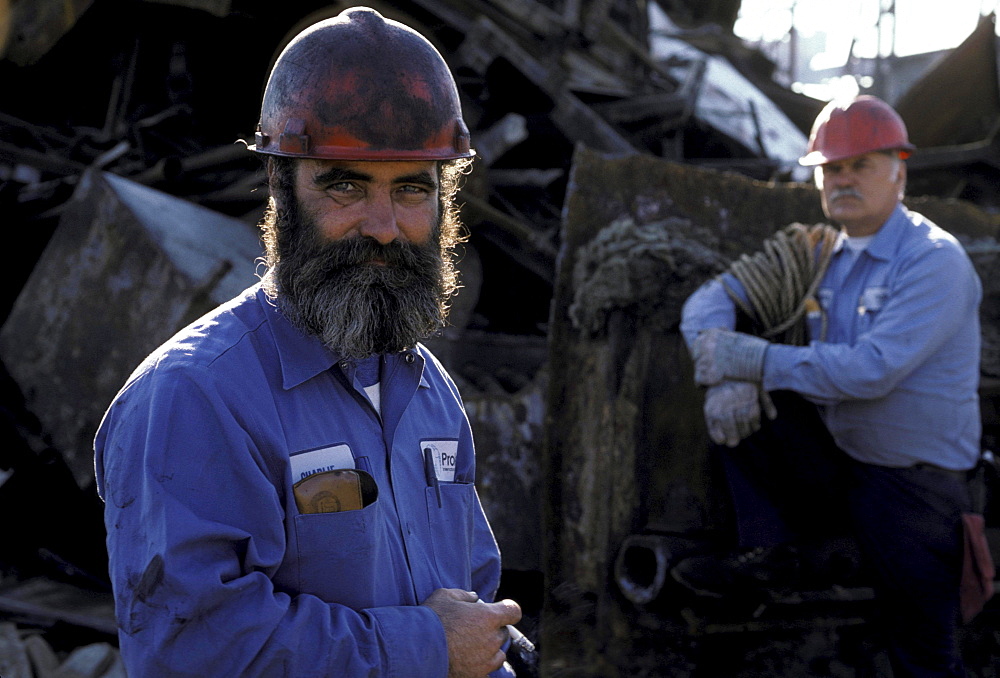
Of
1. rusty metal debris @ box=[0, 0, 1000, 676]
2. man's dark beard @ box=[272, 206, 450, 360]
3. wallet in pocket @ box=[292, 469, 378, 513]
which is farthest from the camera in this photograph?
rusty metal debris @ box=[0, 0, 1000, 676]

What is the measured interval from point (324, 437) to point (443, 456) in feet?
1.11

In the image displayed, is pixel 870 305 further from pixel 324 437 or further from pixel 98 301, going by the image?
pixel 98 301

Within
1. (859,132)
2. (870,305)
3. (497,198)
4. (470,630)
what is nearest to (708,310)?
(870,305)

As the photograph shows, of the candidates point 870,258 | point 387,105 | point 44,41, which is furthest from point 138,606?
point 44,41

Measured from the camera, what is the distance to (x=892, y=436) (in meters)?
3.11

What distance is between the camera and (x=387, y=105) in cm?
157

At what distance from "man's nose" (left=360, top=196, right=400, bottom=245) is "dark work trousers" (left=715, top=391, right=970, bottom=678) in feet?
7.16

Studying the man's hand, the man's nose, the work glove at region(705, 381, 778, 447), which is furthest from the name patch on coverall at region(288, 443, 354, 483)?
the work glove at region(705, 381, 778, 447)

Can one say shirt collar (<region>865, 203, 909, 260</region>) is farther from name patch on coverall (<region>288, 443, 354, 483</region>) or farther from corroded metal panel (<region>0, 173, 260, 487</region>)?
corroded metal panel (<region>0, 173, 260, 487</region>)

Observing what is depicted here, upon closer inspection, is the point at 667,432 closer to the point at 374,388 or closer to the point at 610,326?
the point at 610,326

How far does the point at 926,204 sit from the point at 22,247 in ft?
17.3

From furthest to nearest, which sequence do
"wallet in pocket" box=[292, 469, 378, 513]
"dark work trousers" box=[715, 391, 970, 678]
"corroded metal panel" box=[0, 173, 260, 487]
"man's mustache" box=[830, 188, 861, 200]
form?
"corroded metal panel" box=[0, 173, 260, 487]
"man's mustache" box=[830, 188, 861, 200]
"dark work trousers" box=[715, 391, 970, 678]
"wallet in pocket" box=[292, 469, 378, 513]

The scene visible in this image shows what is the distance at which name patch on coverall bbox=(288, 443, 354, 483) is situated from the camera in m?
1.36

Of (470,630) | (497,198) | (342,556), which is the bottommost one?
(470,630)
